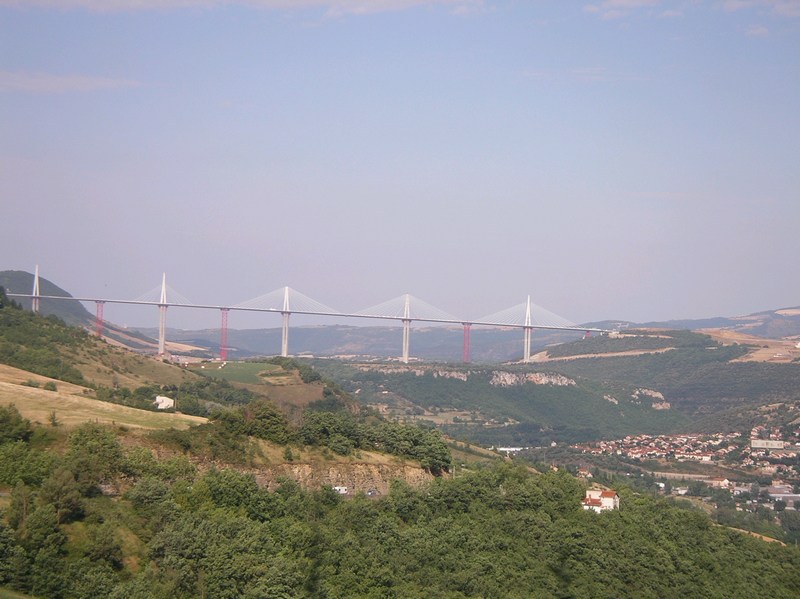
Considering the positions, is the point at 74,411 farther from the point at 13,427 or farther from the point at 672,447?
the point at 672,447

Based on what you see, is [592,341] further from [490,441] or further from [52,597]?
[52,597]

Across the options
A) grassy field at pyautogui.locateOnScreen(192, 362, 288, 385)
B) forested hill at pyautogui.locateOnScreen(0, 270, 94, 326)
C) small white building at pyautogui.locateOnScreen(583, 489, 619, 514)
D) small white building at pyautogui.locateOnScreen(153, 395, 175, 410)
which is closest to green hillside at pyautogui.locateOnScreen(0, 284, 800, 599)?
small white building at pyautogui.locateOnScreen(583, 489, 619, 514)

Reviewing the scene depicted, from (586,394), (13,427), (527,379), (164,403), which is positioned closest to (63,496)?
(13,427)

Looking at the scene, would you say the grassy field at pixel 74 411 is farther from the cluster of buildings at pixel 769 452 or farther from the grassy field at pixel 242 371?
the cluster of buildings at pixel 769 452

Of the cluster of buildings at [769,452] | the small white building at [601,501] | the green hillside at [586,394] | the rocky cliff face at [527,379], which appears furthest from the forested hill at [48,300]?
the small white building at [601,501]

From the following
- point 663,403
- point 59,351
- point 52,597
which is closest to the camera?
Result: point 52,597

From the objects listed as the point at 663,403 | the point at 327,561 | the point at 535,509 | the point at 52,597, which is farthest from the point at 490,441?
the point at 52,597
